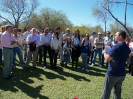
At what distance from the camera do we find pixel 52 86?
643cm

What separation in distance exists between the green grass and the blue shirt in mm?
1867

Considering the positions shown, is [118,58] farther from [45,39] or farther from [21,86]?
[45,39]

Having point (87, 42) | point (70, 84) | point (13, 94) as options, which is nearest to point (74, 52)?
point (87, 42)

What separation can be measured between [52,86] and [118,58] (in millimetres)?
3316

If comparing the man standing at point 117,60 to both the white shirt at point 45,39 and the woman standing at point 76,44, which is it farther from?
the white shirt at point 45,39

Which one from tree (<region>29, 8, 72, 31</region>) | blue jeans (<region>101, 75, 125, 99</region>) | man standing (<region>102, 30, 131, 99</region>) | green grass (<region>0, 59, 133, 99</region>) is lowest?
green grass (<region>0, 59, 133, 99</region>)

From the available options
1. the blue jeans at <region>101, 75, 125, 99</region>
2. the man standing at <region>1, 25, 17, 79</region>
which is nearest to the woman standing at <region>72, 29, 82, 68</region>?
the man standing at <region>1, 25, 17, 79</region>

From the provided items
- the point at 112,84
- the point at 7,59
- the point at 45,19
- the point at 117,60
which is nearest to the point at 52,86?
the point at 7,59

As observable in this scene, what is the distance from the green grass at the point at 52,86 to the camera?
5.54 meters

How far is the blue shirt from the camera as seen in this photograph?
3.77m

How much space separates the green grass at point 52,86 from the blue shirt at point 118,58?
6.12 feet

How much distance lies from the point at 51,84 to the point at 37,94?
1175 mm

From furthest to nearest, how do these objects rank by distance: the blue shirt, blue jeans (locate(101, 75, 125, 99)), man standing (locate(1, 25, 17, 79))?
1. man standing (locate(1, 25, 17, 79))
2. blue jeans (locate(101, 75, 125, 99))
3. the blue shirt

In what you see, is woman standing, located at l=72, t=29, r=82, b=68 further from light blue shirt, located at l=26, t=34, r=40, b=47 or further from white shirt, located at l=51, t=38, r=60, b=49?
light blue shirt, located at l=26, t=34, r=40, b=47
